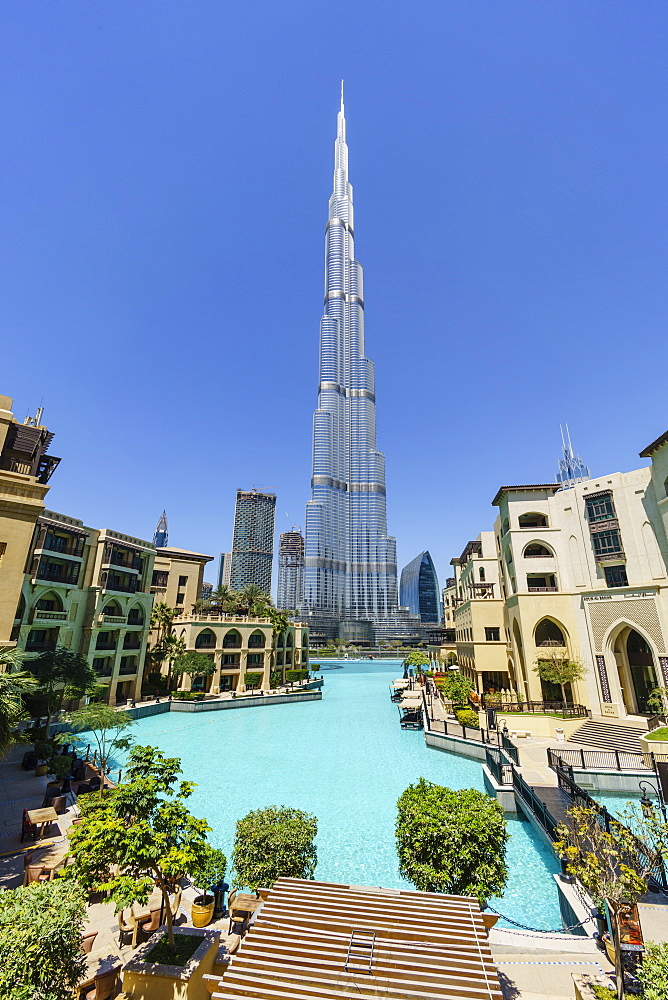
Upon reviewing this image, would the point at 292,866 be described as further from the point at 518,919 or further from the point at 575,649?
the point at 575,649

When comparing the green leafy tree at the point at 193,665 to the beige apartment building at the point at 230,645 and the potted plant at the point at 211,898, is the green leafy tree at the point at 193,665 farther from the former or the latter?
the potted plant at the point at 211,898

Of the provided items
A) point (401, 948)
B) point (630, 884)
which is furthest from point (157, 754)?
point (630, 884)

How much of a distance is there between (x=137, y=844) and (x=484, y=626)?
42148mm

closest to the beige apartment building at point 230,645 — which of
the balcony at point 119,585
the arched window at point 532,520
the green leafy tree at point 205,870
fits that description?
the balcony at point 119,585

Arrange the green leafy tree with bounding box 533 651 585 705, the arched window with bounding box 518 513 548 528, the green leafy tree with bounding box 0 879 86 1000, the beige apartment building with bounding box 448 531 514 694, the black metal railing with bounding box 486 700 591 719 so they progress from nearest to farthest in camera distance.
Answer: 1. the green leafy tree with bounding box 0 879 86 1000
2. the black metal railing with bounding box 486 700 591 719
3. the green leafy tree with bounding box 533 651 585 705
4. the arched window with bounding box 518 513 548 528
5. the beige apartment building with bounding box 448 531 514 694

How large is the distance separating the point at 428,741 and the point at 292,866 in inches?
998

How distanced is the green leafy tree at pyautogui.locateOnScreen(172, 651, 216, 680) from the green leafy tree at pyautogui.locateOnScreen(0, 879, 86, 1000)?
45414mm

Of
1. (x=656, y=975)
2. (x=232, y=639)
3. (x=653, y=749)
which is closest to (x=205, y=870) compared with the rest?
(x=656, y=975)

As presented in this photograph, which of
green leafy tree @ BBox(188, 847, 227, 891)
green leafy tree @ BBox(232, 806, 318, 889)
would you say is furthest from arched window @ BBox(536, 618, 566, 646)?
green leafy tree @ BBox(188, 847, 227, 891)

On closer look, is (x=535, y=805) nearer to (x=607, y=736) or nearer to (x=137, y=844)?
(x=607, y=736)

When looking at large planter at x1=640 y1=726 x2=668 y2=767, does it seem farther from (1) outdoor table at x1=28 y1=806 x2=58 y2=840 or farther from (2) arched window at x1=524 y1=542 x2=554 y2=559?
(1) outdoor table at x1=28 y1=806 x2=58 y2=840

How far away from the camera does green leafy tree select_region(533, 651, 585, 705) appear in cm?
3375

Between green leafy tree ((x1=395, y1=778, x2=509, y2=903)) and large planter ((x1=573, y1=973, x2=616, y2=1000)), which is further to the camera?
green leafy tree ((x1=395, y1=778, x2=509, y2=903))

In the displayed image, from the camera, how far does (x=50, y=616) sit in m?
38.6
